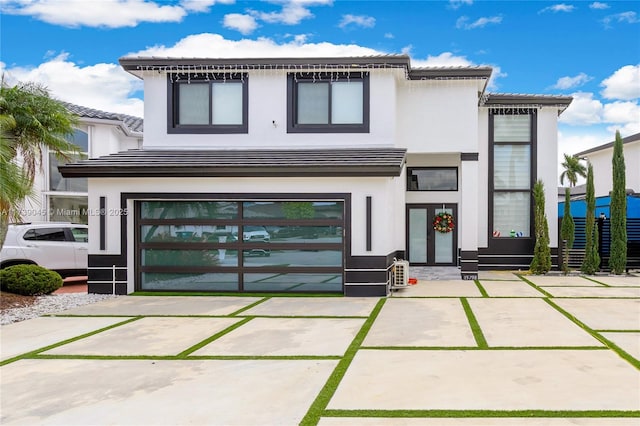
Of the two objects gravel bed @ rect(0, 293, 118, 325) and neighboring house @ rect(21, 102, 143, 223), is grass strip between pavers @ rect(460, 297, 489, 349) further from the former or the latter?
neighboring house @ rect(21, 102, 143, 223)

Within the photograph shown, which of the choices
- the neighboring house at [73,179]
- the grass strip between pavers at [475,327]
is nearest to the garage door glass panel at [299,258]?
the grass strip between pavers at [475,327]

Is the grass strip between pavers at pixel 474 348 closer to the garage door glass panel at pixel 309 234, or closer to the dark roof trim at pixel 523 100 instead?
the garage door glass panel at pixel 309 234

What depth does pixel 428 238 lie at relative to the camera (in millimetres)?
17062

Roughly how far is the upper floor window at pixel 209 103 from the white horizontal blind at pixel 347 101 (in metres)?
2.24

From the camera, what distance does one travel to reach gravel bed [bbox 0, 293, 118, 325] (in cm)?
962

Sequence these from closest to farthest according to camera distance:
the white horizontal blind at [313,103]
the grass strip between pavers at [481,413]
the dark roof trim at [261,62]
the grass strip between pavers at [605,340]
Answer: the grass strip between pavers at [481,413] < the grass strip between pavers at [605,340] < the dark roof trim at [261,62] < the white horizontal blind at [313,103]

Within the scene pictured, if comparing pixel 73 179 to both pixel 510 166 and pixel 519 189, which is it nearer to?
pixel 510 166

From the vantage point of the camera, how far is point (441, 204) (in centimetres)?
1705

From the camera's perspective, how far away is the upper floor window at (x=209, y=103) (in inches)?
538

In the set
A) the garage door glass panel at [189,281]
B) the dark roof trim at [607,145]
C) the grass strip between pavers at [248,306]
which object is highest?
the dark roof trim at [607,145]

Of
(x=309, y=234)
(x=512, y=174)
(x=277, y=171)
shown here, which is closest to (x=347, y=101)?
(x=277, y=171)

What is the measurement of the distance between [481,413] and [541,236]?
1209 cm

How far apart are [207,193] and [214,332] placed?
469 centimetres

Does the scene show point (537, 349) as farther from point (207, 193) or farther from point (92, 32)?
point (92, 32)
